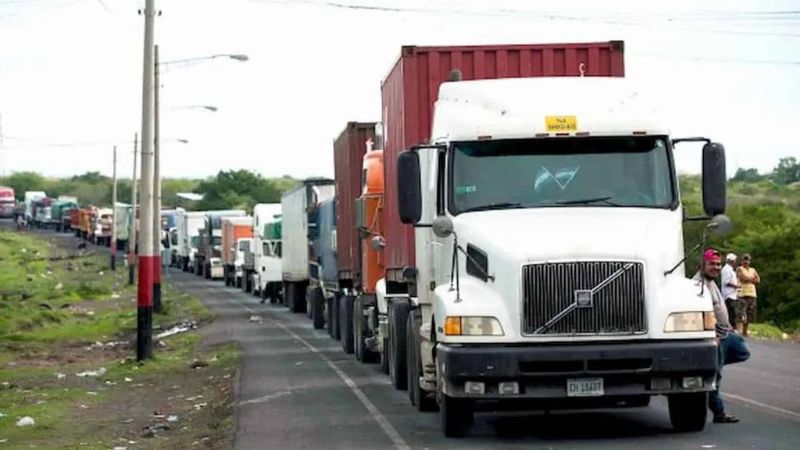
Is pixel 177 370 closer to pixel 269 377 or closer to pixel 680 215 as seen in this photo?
pixel 269 377

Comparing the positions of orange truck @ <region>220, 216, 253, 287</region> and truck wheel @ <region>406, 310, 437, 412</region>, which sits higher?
orange truck @ <region>220, 216, 253, 287</region>

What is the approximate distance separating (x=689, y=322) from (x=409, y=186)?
2918mm

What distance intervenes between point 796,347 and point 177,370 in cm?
1163

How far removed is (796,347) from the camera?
31.1 metres

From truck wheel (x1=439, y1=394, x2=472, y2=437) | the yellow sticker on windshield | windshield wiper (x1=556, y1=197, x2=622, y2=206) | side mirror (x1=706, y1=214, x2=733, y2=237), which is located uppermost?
the yellow sticker on windshield

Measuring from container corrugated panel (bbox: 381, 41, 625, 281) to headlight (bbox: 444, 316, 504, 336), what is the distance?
13.5 feet

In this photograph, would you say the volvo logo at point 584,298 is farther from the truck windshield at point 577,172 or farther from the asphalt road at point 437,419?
the asphalt road at point 437,419

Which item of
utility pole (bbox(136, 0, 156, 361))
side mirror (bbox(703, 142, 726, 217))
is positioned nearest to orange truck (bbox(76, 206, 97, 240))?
utility pole (bbox(136, 0, 156, 361))

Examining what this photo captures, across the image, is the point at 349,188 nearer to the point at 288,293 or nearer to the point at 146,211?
the point at 146,211

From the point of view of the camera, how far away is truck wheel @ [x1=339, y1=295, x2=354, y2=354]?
104 ft

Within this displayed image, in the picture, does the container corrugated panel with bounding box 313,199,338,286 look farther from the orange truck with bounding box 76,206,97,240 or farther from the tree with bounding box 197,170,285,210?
the tree with bounding box 197,170,285,210

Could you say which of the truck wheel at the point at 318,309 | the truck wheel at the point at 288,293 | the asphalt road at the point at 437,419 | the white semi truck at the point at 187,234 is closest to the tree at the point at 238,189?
the white semi truck at the point at 187,234

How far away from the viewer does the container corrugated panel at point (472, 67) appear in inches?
760

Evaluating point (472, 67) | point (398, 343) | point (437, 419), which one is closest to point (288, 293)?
point (398, 343)
